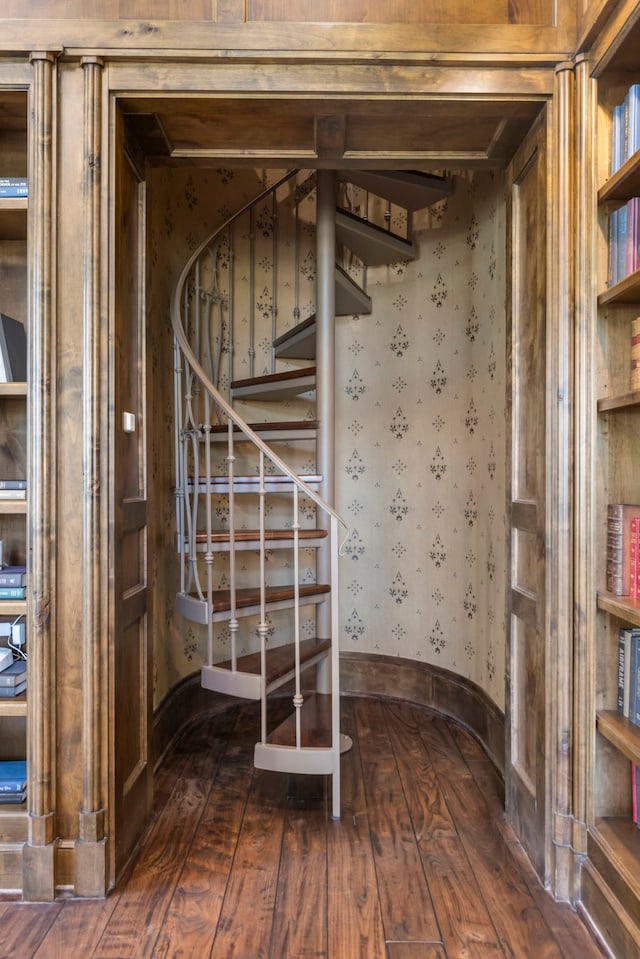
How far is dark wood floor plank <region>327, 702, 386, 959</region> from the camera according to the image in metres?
1.51

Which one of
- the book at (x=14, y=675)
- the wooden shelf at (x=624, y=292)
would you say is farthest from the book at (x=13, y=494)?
the wooden shelf at (x=624, y=292)

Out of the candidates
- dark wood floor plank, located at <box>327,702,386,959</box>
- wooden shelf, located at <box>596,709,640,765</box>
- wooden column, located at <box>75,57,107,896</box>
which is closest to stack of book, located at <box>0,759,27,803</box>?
wooden column, located at <box>75,57,107,896</box>

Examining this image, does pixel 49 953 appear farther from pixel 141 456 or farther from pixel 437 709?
pixel 437 709

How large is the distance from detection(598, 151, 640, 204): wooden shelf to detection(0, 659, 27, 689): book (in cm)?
216

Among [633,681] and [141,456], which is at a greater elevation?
[141,456]

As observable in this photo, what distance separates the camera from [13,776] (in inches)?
70.6

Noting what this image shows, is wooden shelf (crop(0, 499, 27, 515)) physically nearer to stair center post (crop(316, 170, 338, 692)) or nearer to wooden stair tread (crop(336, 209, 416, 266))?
stair center post (crop(316, 170, 338, 692))

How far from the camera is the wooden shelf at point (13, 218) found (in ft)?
5.72

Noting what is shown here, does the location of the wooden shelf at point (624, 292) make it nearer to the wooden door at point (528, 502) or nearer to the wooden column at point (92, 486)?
the wooden door at point (528, 502)

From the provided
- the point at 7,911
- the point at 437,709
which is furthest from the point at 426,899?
the point at 437,709

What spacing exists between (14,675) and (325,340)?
1969mm

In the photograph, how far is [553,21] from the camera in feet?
5.54

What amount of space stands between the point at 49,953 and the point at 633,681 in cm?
164

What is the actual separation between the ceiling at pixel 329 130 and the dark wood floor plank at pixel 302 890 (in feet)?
7.48
